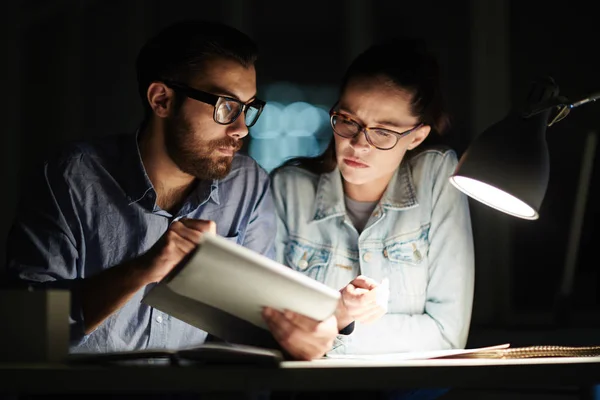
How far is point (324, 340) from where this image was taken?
1519 millimetres

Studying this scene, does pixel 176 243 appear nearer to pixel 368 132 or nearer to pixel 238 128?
pixel 238 128

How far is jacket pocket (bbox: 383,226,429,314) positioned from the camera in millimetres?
2197

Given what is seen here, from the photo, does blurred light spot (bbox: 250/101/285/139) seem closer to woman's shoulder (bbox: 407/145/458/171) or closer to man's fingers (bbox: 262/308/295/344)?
woman's shoulder (bbox: 407/145/458/171)

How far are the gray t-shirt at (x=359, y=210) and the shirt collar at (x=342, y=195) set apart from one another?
0.19 feet

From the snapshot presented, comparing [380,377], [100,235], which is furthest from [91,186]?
[380,377]

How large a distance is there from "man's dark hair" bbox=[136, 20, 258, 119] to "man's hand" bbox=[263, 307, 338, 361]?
2.92ft

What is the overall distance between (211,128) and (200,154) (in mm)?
79

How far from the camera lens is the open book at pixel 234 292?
130 cm

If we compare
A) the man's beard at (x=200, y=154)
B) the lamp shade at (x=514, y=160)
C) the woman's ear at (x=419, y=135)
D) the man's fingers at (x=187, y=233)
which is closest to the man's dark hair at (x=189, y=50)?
the man's beard at (x=200, y=154)

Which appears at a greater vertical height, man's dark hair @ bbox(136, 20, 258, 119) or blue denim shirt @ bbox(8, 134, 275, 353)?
man's dark hair @ bbox(136, 20, 258, 119)

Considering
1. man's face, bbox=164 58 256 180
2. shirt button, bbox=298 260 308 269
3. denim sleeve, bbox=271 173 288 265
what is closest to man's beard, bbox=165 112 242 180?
man's face, bbox=164 58 256 180

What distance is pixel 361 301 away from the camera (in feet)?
5.86

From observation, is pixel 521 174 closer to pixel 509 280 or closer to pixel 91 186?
pixel 91 186

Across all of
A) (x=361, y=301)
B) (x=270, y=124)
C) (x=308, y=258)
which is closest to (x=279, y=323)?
(x=361, y=301)
